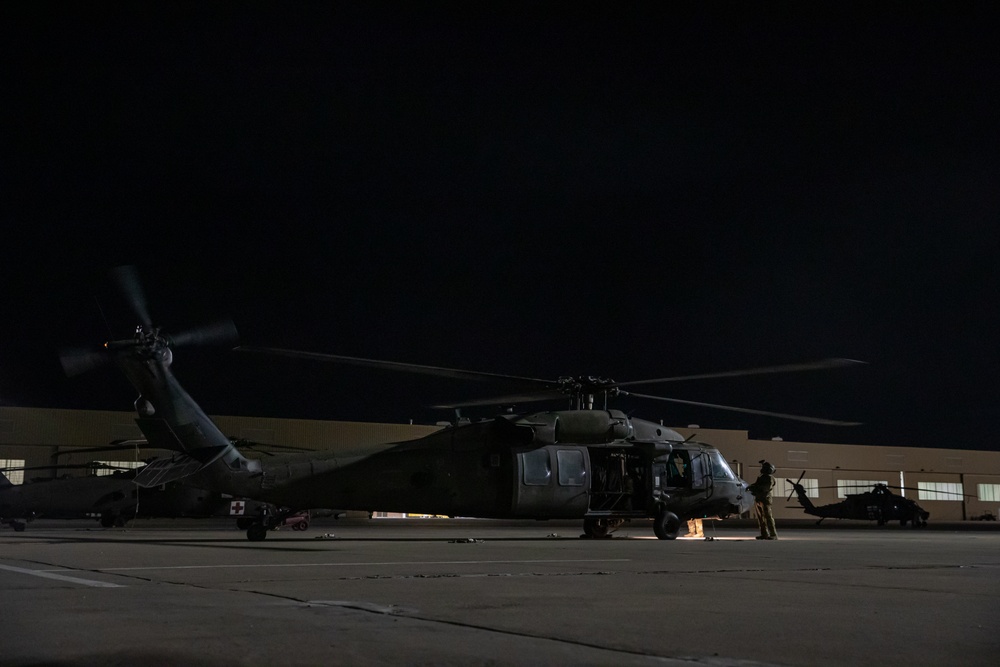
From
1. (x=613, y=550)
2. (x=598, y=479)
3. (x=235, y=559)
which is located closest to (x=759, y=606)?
(x=235, y=559)

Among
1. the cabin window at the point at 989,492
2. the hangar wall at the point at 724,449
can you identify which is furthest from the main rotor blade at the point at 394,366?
the cabin window at the point at 989,492

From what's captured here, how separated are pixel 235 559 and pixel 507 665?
325 inches

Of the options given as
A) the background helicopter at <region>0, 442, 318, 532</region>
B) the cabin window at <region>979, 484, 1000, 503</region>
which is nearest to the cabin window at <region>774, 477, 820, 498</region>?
the cabin window at <region>979, 484, 1000, 503</region>

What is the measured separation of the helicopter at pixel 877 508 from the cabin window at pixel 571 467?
2627 cm

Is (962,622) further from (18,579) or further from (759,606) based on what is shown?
(18,579)

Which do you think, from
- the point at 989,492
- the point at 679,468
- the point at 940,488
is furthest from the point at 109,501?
the point at 989,492

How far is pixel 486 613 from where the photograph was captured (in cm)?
614

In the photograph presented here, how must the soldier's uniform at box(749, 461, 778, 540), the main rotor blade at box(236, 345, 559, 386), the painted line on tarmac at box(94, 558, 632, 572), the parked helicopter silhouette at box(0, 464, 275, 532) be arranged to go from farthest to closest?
1. the parked helicopter silhouette at box(0, 464, 275, 532)
2. the soldier's uniform at box(749, 461, 778, 540)
3. the main rotor blade at box(236, 345, 559, 386)
4. the painted line on tarmac at box(94, 558, 632, 572)

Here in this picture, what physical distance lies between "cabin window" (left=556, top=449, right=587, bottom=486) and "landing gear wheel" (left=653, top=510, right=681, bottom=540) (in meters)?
2.03

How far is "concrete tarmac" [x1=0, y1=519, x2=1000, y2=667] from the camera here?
4520mm

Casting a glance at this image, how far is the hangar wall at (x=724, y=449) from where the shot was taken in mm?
50406

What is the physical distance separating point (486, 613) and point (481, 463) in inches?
527

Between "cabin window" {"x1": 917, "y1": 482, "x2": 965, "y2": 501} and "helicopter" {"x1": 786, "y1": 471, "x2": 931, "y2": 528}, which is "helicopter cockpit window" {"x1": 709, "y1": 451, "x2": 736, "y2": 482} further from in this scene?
"cabin window" {"x1": 917, "y1": 482, "x2": 965, "y2": 501}

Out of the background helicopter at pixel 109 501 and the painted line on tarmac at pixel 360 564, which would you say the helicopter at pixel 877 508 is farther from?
the painted line on tarmac at pixel 360 564
